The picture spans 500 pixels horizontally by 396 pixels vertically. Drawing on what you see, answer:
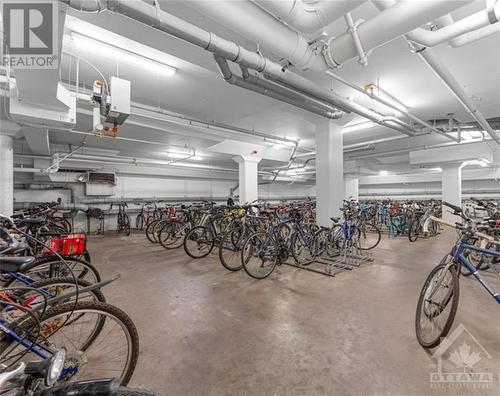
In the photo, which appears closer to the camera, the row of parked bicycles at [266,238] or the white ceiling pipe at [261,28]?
the white ceiling pipe at [261,28]

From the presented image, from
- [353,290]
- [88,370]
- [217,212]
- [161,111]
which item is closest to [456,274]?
[353,290]

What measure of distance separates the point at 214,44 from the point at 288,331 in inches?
95.4

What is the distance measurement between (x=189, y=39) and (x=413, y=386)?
2.78 meters

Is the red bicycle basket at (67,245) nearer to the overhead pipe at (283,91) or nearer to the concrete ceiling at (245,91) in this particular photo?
the concrete ceiling at (245,91)

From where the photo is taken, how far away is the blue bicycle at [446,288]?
5.27ft

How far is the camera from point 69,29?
2.21 meters

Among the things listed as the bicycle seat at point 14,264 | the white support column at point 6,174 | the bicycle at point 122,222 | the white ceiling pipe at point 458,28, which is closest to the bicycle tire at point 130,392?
the bicycle seat at point 14,264

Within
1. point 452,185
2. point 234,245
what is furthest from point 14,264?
point 452,185

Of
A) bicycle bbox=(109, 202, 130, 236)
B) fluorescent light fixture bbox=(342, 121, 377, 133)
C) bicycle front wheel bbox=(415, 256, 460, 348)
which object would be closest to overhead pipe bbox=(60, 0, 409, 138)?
bicycle front wheel bbox=(415, 256, 460, 348)

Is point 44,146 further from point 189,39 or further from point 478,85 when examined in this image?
point 478,85

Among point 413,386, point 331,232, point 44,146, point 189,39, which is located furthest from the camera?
point 44,146

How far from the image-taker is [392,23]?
5.41ft

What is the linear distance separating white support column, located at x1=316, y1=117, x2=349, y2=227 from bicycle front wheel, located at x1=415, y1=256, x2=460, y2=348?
283 centimetres

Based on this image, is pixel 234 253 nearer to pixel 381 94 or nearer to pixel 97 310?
pixel 97 310
